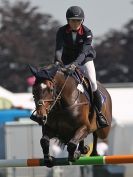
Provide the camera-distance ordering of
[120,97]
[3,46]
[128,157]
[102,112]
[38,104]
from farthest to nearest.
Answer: [3,46] → [120,97] → [102,112] → [128,157] → [38,104]

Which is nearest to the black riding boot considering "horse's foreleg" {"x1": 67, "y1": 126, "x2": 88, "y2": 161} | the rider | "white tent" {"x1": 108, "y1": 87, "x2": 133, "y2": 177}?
the rider

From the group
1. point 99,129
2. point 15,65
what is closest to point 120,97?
point 99,129

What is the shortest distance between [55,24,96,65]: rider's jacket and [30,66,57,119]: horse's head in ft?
3.03

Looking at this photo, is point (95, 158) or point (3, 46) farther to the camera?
point (3, 46)

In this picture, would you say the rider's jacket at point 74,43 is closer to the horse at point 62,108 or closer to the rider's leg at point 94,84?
the rider's leg at point 94,84

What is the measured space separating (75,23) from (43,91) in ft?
4.89

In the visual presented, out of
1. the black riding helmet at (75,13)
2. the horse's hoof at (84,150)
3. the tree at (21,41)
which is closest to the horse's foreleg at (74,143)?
the horse's hoof at (84,150)

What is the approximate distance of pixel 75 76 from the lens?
11805 mm

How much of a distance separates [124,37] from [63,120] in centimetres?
5056

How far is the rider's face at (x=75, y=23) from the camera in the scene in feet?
38.9

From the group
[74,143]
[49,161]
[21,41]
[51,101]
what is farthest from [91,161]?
[21,41]

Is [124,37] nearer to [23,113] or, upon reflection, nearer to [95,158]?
[23,113]

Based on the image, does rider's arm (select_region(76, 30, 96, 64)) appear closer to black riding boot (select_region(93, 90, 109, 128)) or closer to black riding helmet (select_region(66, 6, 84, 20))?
black riding helmet (select_region(66, 6, 84, 20))

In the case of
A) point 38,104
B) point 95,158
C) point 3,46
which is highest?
point 3,46
